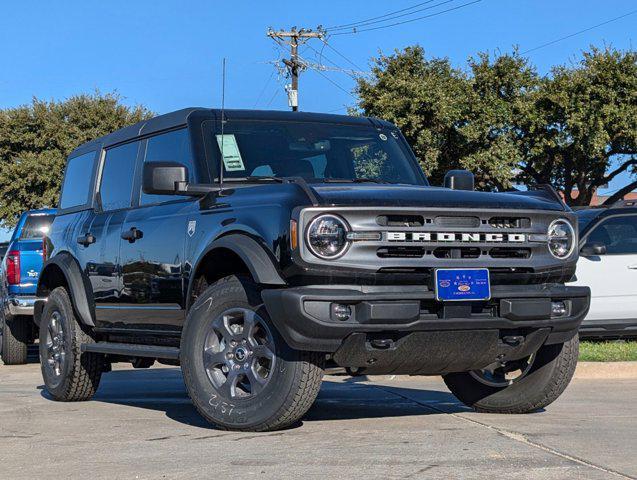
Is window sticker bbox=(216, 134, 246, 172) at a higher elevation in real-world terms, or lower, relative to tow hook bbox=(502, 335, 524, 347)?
higher

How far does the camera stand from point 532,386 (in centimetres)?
705

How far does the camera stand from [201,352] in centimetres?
647

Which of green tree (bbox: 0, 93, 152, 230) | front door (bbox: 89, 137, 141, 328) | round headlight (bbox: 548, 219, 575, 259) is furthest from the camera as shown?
green tree (bbox: 0, 93, 152, 230)

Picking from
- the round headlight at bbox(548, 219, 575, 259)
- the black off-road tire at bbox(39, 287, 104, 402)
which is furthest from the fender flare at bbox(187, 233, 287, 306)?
the black off-road tire at bbox(39, 287, 104, 402)

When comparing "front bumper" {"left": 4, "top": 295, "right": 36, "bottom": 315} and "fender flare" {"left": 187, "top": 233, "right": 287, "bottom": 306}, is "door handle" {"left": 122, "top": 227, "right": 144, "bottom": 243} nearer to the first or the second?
"fender flare" {"left": 187, "top": 233, "right": 287, "bottom": 306}

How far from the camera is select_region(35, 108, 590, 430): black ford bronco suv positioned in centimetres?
588

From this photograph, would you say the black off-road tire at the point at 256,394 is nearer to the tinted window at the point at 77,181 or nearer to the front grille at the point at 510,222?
the front grille at the point at 510,222

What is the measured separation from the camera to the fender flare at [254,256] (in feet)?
19.6

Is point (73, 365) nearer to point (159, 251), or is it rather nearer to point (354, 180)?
point (159, 251)

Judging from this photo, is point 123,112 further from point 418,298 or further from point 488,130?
point 418,298

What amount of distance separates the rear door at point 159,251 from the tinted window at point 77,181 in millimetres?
1260

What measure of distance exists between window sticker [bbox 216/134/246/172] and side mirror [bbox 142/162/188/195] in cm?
36

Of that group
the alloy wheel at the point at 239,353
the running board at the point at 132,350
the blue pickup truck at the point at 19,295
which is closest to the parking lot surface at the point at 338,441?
the alloy wheel at the point at 239,353

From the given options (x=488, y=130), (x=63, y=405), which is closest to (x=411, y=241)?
(x=63, y=405)
